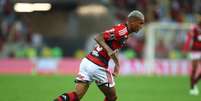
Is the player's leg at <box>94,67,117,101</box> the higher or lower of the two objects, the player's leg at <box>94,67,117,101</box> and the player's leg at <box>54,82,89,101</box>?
the higher

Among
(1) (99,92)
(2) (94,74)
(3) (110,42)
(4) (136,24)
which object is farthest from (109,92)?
(1) (99,92)

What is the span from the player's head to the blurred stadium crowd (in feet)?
67.8

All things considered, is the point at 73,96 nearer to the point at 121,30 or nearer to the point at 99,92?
the point at 121,30

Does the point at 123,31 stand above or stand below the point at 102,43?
above

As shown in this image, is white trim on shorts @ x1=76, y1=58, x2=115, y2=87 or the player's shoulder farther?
white trim on shorts @ x1=76, y1=58, x2=115, y2=87

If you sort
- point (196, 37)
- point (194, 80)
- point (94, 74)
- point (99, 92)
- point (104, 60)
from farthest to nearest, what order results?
1. point (196, 37)
2. point (194, 80)
3. point (99, 92)
4. point (104, 60)
5. point (94, 74)

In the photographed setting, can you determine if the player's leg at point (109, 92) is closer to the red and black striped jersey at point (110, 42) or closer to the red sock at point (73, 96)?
the red and black striped jersey at point (110, 42)

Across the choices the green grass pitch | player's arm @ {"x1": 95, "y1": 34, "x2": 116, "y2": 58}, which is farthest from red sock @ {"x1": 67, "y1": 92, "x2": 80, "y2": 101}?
the green grass pitch

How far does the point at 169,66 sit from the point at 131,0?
569 cm

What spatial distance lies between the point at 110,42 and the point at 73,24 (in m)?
25.4

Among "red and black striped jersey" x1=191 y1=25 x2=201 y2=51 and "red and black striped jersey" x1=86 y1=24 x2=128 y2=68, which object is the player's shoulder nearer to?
"red and black striped jersey" x1=86 y1=24 x2=128 y2=68

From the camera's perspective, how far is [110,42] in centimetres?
1208

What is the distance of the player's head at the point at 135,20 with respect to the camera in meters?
11.9

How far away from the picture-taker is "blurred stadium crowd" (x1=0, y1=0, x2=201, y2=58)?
3334cm
